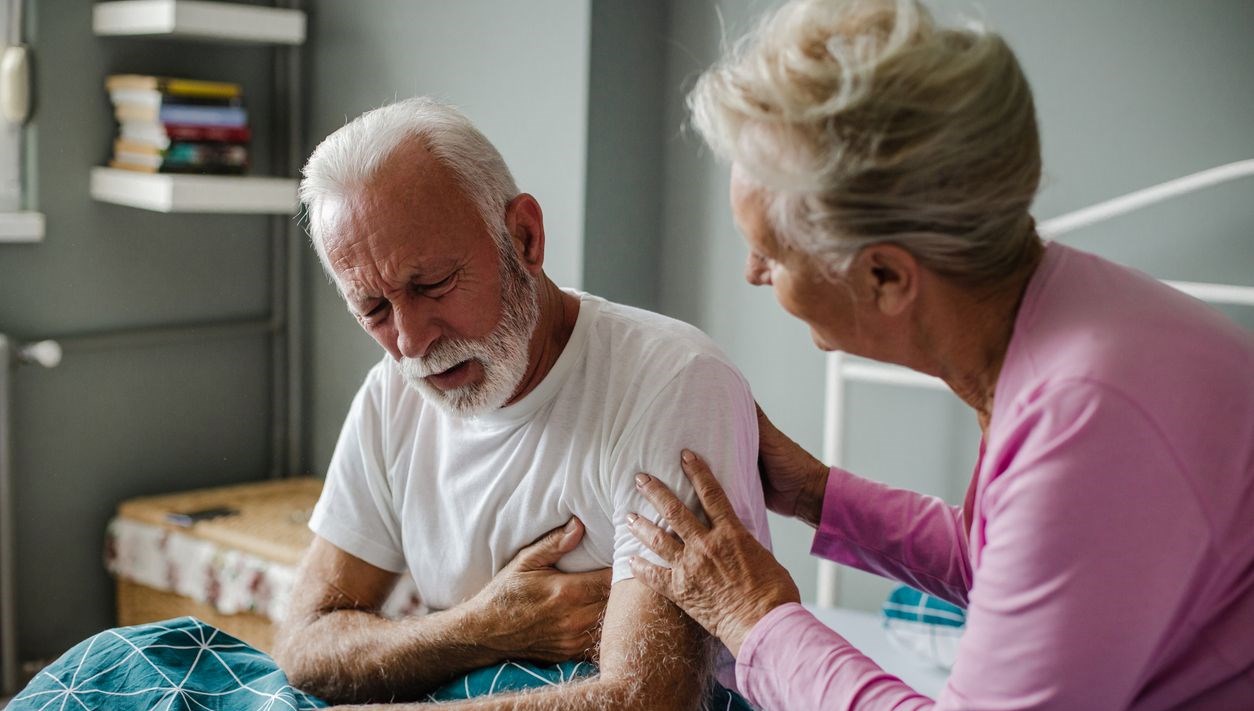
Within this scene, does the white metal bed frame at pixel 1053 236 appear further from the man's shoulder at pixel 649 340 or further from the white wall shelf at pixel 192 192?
the white wall shelf at pixel 192 192

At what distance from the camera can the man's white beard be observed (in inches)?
55.4

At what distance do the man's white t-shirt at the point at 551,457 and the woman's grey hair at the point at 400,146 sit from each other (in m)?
0.19

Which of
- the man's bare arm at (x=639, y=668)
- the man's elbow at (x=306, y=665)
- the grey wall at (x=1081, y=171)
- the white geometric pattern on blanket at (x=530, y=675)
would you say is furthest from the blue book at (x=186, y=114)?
the man's bare arm at (x=639, y=668)

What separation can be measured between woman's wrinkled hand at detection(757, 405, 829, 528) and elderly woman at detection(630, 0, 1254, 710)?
359mm

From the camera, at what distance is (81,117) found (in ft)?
9.37

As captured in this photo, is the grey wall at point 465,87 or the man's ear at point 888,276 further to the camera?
the grey wall at point 465,87

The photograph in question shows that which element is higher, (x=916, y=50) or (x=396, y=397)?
(x=916, y=50)

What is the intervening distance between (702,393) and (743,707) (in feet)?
1.18

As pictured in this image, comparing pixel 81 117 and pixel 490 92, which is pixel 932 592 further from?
pixel 81 117

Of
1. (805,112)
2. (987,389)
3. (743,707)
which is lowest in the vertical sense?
(743,707)

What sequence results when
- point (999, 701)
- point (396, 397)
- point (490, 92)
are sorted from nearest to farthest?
1. point (999, 701)
2. point (396, 397)
3. point (490, 92)

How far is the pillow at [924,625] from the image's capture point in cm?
198

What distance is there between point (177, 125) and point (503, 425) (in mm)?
1690

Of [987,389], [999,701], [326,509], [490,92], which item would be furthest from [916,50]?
[490,92]
